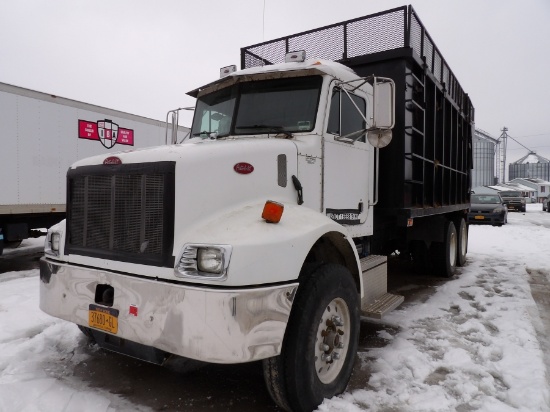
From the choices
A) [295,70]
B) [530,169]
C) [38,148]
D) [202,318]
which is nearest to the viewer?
[202,318]

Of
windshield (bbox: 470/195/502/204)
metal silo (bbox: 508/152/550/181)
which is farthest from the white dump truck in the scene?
metal silo (bbox: 508/152/550/181)

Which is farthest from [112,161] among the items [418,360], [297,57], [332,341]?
[418,360]

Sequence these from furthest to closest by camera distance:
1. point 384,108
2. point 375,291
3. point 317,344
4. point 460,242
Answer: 1. point 460,242
2. point 375,291
3. point 384,108
4. point 317,344

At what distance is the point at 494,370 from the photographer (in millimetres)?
3564

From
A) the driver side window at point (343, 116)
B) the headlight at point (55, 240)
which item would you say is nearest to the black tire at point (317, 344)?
the driver side window at point (343, 116)

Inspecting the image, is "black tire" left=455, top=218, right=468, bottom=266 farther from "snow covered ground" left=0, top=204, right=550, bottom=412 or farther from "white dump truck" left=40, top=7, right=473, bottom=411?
"white dump truck" left=40, top=7, right=473, bottom=411

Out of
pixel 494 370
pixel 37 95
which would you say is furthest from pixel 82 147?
pixel 494 370

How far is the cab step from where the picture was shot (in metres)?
3.75

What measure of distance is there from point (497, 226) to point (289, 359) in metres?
20.1

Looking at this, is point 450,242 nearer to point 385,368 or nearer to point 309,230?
point 385,368

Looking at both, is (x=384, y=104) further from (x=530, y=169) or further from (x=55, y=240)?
(x=530, y=169)

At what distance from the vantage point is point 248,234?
251 centimetres

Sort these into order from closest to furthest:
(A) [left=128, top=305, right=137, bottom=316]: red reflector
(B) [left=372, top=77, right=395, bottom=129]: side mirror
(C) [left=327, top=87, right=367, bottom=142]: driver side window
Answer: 1. (A) [left=128, top=305, right=137, bottom=316]: red reflector
2. (B) [left=372, top=77, right=395, bottom=129]: side mirror
3. (C) [left=327, top=87, right=367, bottom=142]: driver side window

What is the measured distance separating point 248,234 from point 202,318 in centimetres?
57
